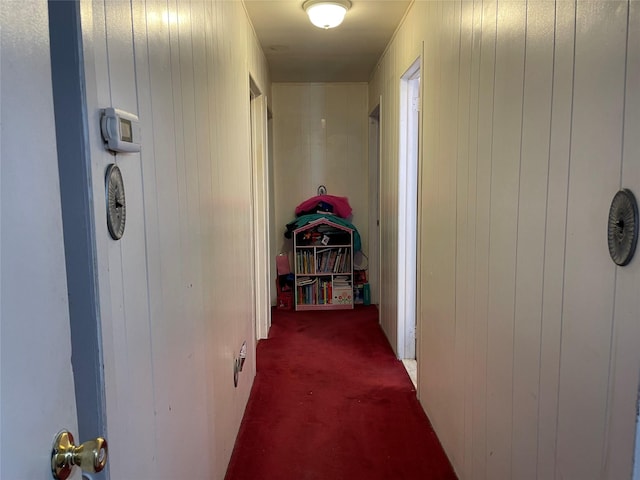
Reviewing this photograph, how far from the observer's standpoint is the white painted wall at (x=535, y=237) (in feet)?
2.94

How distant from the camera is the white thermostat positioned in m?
0.84

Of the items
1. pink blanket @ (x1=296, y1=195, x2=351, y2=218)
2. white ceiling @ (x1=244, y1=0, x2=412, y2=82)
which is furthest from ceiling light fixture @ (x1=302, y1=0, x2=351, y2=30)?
pink blanket @ (x1=296, y1=195, x2=351, y2=218)

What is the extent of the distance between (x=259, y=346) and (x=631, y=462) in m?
3.10

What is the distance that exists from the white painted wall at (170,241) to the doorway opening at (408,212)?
4.24 ft

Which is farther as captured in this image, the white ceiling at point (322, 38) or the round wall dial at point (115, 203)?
the white ceiling at point (322, 38)

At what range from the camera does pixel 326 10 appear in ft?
8.80

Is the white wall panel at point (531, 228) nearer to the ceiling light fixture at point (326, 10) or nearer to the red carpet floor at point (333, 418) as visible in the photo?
the red carpet floor at point (333, 418)

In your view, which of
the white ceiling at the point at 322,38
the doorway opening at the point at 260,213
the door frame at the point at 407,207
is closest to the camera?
the white ceiling at the point at 322,38

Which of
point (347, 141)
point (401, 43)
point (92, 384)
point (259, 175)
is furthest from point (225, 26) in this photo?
point (347, 141)

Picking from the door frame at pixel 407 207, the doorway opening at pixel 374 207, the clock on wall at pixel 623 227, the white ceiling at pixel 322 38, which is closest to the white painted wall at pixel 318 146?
the doorway opening at pixel 374 207

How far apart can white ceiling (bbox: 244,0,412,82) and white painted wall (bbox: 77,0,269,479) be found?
722mm

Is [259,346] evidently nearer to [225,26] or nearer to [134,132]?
[225,26]

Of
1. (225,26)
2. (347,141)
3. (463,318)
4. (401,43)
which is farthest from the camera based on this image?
(347,141)

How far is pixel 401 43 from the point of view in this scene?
10.1 ft
